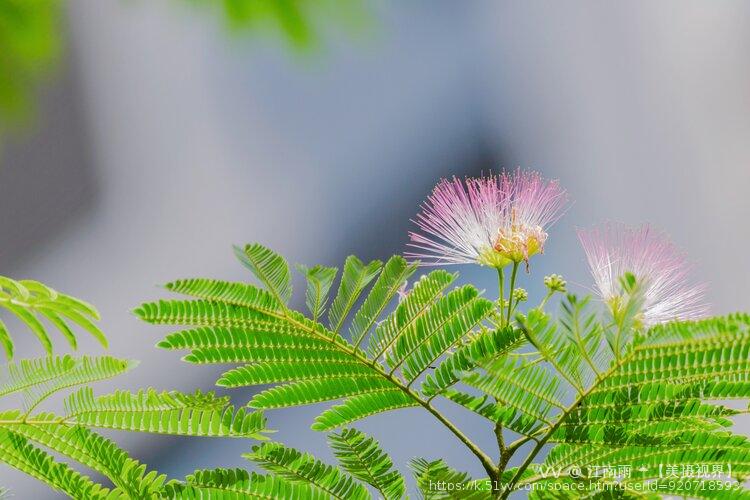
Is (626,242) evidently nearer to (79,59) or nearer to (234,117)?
(234,117)

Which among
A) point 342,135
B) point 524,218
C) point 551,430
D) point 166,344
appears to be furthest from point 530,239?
point 342,135

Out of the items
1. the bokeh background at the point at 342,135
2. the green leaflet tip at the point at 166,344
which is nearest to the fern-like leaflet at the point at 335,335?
the green leaflet tip at the point at 166,344

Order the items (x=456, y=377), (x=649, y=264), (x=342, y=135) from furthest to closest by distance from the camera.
Answer: 1. (x=342, y=135)
2. (x=649, y=264)
3. (x=456, y=377)

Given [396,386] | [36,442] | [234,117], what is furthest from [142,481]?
[234,117]

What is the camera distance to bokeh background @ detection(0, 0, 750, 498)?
2.30 metres

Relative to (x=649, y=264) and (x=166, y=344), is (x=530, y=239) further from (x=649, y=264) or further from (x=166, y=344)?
(x=166, y=344)

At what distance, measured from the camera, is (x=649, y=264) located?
0.67 meters

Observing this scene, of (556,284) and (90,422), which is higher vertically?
(556,284)

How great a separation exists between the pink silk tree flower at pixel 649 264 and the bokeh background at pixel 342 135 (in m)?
1.54

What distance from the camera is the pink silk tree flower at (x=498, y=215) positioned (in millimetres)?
713

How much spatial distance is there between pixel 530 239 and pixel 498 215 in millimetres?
37

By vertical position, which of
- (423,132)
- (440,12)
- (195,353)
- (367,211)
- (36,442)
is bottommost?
(36,442)

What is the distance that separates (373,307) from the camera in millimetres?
596

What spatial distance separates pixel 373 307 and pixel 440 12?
2159mm
